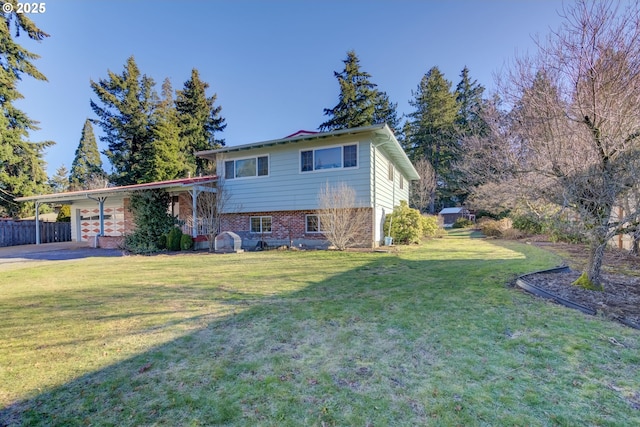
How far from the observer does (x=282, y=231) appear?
13.7 meters

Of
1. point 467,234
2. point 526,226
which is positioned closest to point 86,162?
point 467,234

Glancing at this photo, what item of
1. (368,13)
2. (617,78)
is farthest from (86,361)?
(368,13)

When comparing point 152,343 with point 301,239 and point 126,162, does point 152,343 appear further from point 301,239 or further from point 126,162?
point 126,162

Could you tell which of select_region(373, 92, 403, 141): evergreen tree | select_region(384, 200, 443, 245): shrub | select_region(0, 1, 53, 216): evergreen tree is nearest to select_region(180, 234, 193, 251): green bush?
select_region(384, 200, 443, 245): shrub

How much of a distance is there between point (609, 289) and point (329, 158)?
9487mm

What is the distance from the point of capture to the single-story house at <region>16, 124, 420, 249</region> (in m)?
12.0

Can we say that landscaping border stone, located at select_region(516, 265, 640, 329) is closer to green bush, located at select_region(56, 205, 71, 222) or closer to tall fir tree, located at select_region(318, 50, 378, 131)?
tall fir tree, located at select_region(318, 50, 378, 131)

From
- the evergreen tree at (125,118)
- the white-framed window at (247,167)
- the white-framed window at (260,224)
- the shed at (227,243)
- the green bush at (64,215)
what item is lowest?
the shed at (227,243)

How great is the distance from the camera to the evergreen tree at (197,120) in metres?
30.9

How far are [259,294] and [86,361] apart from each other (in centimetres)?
268

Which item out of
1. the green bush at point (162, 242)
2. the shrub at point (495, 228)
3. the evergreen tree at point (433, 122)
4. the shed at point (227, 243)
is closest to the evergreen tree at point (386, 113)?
the evergreen tree at point (433, 122)

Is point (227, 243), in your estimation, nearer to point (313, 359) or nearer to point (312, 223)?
point (312, 223)

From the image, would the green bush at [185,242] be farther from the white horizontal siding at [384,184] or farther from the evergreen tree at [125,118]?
the evergreen tree at [125,118]

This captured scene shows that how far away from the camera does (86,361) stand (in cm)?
289
